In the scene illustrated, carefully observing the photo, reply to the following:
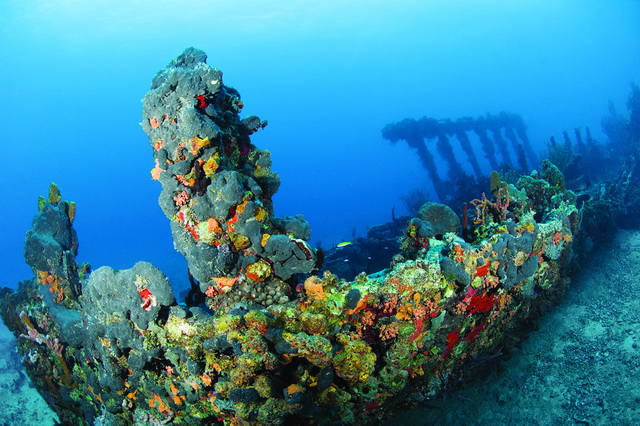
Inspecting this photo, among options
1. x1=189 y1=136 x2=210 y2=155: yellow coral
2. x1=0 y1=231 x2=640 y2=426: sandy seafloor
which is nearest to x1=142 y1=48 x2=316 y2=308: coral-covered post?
x1=189 y1=136 x2=210 y2=155: yellow coral

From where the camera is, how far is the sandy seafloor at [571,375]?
432cm

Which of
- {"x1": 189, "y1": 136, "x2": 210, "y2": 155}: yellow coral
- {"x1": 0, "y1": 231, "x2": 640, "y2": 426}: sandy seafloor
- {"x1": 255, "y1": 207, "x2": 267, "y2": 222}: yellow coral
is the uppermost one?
{"x1": 189, "y1": 136, "x2": 210, "y2": 155}: yellow coral

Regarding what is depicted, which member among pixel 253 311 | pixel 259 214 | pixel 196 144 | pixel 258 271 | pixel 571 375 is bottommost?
pixel 571 375

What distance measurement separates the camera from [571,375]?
15.7ft

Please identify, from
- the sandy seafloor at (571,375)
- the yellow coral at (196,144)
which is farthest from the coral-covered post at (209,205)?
the sandy seafloor at (571,375)

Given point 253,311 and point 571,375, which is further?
point 571,375

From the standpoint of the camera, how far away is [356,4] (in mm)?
85812

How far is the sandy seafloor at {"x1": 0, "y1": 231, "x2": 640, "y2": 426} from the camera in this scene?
432cm

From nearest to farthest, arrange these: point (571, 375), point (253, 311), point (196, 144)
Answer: point (253, 311) → point (196, 144) → point (571, 375)

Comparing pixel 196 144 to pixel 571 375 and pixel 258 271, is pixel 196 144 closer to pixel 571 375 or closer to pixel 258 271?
pixel 258 271

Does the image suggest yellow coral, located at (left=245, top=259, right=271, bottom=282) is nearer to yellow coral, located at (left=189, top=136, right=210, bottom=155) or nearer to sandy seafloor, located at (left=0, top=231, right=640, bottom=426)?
yellow coral, located at (left=189, top=136, right=210, bottom=155)

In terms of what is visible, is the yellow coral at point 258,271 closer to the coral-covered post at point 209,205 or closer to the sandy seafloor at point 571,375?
the coral-covered post at point 209,205

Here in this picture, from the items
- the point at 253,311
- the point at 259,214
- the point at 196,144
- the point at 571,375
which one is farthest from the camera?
the point at 571,375

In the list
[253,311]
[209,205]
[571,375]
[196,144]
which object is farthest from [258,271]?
[571,375]
